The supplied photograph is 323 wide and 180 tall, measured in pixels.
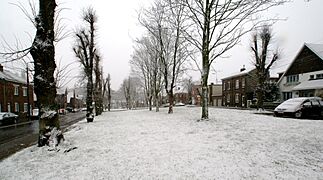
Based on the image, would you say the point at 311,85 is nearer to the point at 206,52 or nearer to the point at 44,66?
the point at 206,52

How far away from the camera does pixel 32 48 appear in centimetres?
840

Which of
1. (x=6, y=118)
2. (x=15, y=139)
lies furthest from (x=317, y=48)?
(x=6, y=118)

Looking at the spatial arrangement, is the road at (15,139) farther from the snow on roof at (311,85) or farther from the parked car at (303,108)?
the snow on roof at (311,85)

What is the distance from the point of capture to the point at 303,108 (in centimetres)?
1678

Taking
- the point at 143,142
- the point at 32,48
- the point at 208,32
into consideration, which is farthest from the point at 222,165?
the point at 208,32

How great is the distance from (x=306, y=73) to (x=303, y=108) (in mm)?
20277

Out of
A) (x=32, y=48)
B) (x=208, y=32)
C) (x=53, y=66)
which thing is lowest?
(x=53, y=66)

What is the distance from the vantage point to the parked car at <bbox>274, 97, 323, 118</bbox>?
16703 millimetres

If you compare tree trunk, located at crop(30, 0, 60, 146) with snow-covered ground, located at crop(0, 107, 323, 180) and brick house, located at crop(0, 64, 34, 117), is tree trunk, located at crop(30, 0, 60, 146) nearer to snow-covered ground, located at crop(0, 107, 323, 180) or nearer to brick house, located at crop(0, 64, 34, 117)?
snow-covered ground, located at crop(0, 107, 323, 180)

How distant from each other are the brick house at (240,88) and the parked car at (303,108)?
29117mm

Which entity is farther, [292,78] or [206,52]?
[292,78]

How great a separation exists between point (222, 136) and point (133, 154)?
11.3 ft

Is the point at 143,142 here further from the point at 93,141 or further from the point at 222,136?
the point at 222,136

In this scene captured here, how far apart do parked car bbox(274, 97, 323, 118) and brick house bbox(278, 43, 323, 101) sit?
1306cm
